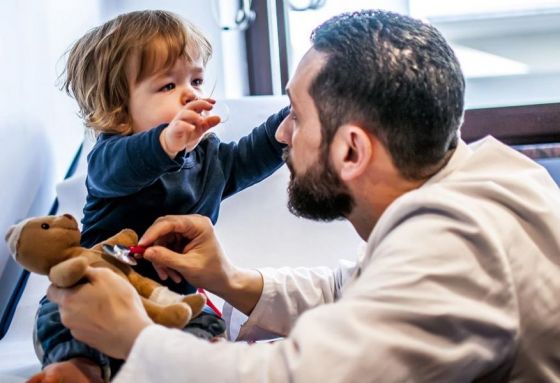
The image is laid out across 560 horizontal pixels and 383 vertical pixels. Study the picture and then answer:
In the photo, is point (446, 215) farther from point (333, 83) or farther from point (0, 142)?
point (0, 142)

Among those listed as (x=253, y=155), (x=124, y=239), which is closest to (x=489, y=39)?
(x=253, y=155)

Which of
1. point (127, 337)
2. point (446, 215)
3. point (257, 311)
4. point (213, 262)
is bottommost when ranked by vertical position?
point (257, 311)

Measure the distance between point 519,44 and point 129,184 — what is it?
4.74ft

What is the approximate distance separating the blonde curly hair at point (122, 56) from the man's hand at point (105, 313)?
0.42 m

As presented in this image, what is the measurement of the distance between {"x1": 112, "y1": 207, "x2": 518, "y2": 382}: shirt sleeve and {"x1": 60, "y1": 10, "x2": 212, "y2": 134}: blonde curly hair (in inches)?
21.1

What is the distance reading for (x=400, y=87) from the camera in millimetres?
1080

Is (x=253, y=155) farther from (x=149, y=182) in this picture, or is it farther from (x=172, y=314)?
(x=172, y=314)

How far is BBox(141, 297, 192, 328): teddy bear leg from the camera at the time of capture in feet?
3.38

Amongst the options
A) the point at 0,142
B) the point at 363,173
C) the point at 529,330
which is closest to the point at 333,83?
the point at 363,173

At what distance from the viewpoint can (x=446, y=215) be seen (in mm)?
929

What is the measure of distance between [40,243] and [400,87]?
507mm

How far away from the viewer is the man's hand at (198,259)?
1216 mm

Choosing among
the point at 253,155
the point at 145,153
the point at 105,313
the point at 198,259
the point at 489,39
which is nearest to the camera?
the point at 105,313

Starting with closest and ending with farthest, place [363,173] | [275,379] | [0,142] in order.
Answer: [275,379]
[363,173]
[0,142]
